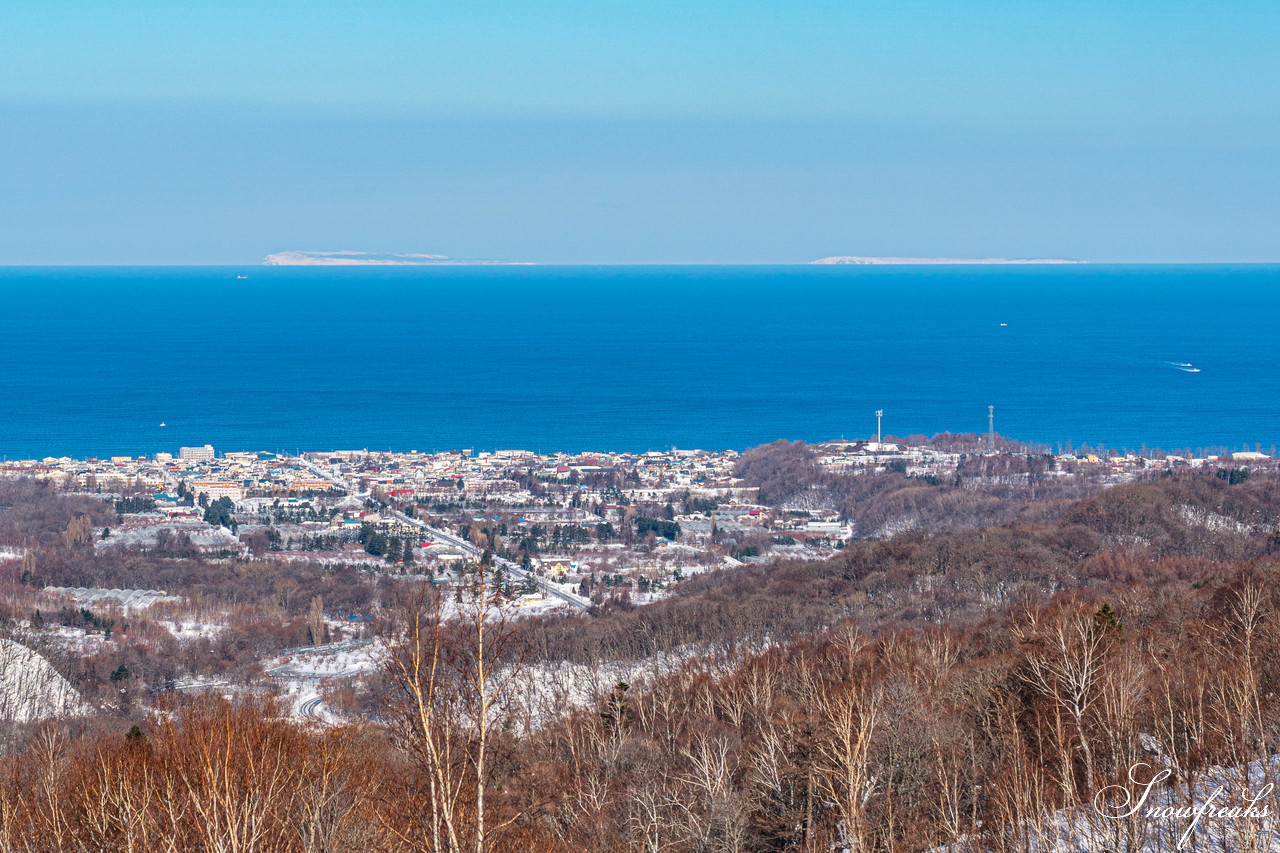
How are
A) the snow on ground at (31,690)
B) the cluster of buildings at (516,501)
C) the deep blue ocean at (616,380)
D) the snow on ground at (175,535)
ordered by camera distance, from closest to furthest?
the snow on ground at (31,690), the cluster of buildings at (516,501), the snow on ground at (175,535), the deep blue ocean at (616,380)

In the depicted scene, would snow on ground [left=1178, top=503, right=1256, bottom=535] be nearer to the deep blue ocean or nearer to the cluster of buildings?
the cluster of buildings

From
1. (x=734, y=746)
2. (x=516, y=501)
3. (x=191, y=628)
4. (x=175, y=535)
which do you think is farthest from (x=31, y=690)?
(x=516, y=501)

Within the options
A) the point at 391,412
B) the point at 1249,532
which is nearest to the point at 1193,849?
the point at 1249,532

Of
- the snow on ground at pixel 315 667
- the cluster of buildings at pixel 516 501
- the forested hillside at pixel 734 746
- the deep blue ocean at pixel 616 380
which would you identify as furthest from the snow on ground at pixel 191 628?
the deep blue ocean at pixel 616 380

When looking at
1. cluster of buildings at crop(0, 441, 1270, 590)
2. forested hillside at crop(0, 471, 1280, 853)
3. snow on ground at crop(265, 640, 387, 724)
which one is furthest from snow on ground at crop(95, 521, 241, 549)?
forested hillside at crop(0, 471, 1280, 853)

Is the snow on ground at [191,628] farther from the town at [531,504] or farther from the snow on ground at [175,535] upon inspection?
the snow on ground at [175,535]

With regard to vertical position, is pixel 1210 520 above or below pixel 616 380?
below

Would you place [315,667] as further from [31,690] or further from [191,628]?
[31,690]
